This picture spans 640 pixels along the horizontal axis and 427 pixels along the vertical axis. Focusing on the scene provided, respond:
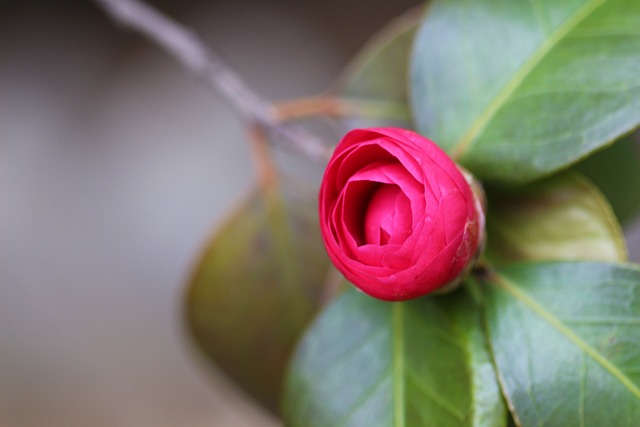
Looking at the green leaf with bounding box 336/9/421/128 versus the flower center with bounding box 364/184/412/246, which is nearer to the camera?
the flower center with bounding box 364/184/412/246

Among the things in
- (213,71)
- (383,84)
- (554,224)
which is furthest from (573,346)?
(213,71)

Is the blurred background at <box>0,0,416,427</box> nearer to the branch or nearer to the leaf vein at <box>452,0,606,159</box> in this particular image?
the branch

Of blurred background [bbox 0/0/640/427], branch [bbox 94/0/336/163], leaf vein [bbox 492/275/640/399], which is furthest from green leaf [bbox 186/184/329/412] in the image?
blurred background [bbox 0/0/640/427]

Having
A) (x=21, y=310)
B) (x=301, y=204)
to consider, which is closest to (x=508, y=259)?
(x=301, y=204)

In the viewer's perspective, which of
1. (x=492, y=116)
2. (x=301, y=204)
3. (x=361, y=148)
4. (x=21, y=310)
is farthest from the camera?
(x=21, y=310)

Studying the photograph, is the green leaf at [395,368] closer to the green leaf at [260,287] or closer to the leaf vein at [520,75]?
the leaf vein at [520,75]

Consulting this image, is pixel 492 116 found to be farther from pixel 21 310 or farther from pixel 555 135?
pixel 21 310
